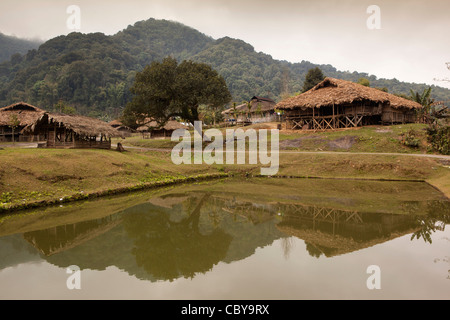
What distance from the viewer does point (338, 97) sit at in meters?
31.0

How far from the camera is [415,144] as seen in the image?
77.7ft

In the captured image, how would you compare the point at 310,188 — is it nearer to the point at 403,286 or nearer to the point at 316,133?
the point at 403,286

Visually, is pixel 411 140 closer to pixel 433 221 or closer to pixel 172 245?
pixel 433 221

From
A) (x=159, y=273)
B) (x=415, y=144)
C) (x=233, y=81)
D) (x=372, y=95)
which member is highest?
(x=233, y=81)

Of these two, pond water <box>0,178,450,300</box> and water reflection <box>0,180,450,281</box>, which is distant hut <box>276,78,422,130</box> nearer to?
water reflection <box>0,180,450,281</box>

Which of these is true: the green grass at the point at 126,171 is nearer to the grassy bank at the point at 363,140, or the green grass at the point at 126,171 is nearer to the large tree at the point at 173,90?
the grassy bank at the point at 363,140

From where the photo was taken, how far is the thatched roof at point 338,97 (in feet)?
98.8

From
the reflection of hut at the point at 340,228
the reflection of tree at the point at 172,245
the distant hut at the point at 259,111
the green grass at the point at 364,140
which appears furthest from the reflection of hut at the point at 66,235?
the distant hut at the point at 259,111

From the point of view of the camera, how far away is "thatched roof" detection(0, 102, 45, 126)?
126 feet

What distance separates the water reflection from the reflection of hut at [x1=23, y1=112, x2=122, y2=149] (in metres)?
10.7
